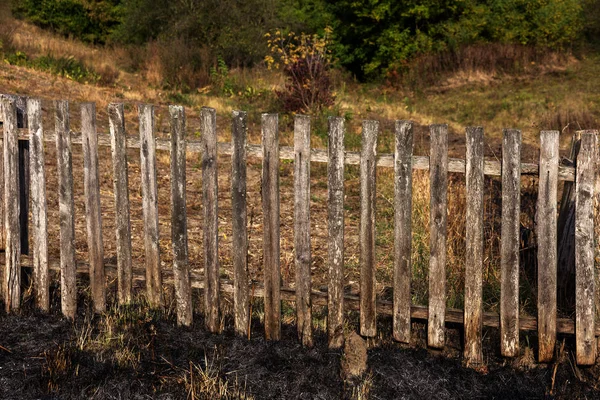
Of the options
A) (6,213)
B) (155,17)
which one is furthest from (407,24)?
(6,213)

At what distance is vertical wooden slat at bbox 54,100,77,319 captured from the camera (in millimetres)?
4648

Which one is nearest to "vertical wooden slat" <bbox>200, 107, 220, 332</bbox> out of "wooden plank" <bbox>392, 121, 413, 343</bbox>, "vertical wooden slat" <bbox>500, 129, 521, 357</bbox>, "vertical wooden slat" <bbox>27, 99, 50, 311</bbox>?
"wooden plank" <bbox>392, 121, 413, 343</bbox>

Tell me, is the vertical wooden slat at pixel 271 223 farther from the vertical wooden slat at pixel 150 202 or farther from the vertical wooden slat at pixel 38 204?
the vertical wooden slat at pixel 38 204

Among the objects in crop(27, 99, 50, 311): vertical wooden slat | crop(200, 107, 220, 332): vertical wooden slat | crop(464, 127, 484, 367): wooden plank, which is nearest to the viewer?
crop(464, 127, 484, 367): wooden plank

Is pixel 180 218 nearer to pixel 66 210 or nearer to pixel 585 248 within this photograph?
pixel 66 210

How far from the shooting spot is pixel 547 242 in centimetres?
405

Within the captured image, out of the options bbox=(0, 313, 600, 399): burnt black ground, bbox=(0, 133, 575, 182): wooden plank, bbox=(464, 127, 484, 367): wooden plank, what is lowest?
bbox=(0, 313, 600, 399): burnt black ground

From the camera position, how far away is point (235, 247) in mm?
4391

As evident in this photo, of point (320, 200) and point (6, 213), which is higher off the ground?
point (6, 213)

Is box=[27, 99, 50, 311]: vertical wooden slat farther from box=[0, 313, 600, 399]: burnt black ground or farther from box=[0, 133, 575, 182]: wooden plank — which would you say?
box=[0, 133, 575, 182]: wooden plank

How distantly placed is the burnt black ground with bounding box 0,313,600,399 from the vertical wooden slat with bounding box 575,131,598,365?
0.20 meters

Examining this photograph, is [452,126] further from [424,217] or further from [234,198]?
[234,198]

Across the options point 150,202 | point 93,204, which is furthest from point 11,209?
point 150,202

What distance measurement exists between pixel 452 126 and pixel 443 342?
1106cm
